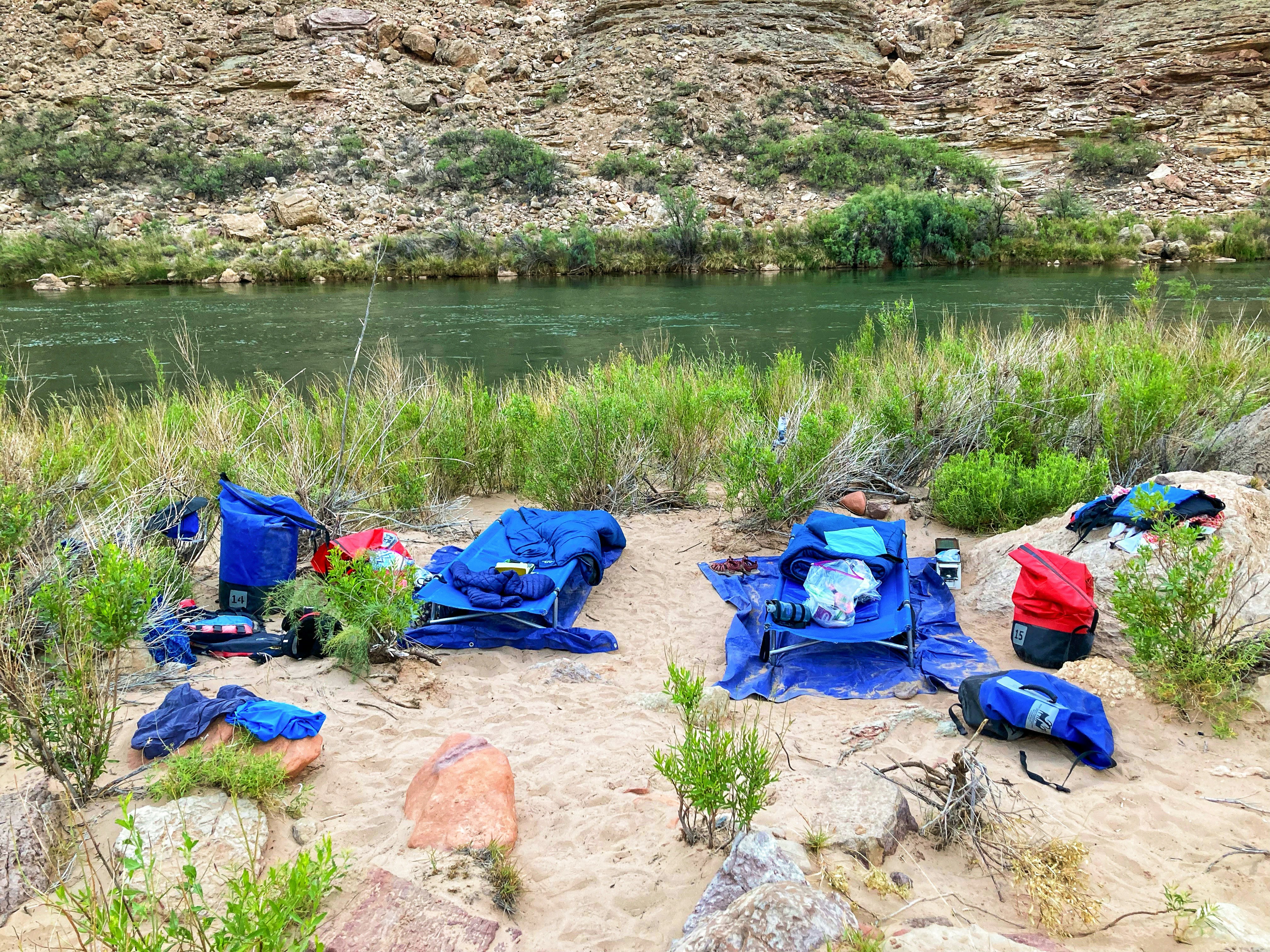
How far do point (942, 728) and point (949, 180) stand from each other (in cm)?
2918

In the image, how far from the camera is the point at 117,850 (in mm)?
2014

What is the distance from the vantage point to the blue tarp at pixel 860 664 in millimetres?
3244

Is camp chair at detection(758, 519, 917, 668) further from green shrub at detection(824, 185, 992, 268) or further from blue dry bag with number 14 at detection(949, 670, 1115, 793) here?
green shrub at detection(824, 185, 992, 268)

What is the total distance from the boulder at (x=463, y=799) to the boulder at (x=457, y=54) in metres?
38.7

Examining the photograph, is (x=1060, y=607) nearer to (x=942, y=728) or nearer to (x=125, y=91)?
(x=942, y=728)

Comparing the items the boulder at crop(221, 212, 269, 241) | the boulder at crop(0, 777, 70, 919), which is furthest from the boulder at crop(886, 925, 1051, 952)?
the boulder at crop(221, 212, 269, 241)

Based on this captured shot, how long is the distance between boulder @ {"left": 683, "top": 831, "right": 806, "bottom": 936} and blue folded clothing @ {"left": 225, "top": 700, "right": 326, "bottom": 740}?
143cm

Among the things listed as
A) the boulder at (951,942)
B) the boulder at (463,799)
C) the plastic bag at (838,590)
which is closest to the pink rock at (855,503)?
the plastic bag at (838,590)

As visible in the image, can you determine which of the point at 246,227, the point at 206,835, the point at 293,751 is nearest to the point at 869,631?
the point at 293,751

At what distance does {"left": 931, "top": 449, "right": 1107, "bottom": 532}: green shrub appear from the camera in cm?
449

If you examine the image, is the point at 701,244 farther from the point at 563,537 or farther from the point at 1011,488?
the point at 563,537

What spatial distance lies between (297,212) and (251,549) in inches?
959

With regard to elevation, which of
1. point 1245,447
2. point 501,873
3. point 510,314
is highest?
point 1245,447

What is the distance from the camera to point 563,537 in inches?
169
